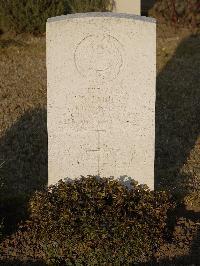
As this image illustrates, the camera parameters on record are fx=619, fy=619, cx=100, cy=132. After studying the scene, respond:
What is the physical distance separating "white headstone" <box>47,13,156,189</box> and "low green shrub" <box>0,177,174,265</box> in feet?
0.56

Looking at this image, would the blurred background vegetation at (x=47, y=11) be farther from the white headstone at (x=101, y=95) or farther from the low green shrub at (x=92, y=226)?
the low green shrub at (x=92, y=226)

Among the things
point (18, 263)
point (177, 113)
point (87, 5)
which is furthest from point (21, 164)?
point (87, 5)

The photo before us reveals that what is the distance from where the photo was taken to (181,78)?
930cm

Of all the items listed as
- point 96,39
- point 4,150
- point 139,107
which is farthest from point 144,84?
point 4,150

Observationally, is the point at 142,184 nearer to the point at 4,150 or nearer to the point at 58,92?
the point at 58,92

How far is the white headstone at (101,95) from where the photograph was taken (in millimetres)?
4496

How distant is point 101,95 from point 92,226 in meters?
1.00

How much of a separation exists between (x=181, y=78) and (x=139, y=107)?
4793 millimetres

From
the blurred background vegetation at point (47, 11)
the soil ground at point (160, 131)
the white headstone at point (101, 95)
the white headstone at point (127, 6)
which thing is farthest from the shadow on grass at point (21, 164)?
the white headstone at point (127, 6)

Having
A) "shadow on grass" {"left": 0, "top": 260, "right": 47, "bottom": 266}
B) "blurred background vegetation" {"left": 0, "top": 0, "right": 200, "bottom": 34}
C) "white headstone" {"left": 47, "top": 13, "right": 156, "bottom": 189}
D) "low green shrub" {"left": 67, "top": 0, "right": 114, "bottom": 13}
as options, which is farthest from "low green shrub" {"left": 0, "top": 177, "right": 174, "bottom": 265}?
"low green shrub" {"left": 67, "top": 0, "right": 114, "bottom": 13}

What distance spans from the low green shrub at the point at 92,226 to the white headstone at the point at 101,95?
17cm

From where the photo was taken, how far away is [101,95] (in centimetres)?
463

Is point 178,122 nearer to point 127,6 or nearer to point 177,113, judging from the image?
point 177,113

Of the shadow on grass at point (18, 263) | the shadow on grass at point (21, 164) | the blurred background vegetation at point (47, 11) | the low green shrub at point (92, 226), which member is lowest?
the shadow on grass at point (18, 263)
